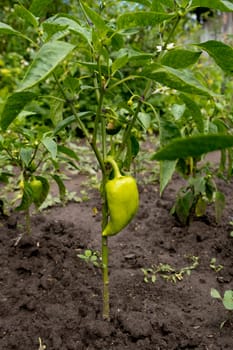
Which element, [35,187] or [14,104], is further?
[35,187]

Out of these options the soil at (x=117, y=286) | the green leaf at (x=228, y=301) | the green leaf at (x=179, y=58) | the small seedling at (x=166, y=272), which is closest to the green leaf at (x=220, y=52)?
the green leaf at (x=179, y=58)

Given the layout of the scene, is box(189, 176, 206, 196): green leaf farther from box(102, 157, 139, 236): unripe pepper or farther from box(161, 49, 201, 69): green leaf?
box(161, 49, 201, 69): green leaf

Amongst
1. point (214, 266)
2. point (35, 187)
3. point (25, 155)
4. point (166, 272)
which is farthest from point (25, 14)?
point (214, 266)

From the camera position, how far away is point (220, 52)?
92cm

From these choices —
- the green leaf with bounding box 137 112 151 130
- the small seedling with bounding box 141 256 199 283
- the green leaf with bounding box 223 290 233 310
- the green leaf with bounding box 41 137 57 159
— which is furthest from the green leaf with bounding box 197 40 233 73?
the small seedling with bounding box 141 256 199 283

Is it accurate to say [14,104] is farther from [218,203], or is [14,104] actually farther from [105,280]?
[218,203]

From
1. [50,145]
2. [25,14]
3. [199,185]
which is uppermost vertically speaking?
[25,14]

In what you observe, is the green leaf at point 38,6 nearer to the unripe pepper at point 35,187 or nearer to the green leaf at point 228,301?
the unripe pepper at point 35,187

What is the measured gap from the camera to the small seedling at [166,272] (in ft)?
5.09

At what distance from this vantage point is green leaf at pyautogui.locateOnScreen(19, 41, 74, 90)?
0.72 meters

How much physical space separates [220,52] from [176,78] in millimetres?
151

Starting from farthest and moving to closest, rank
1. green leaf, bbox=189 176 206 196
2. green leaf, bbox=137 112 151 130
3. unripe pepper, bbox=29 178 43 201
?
green leaf, bbox=189 176 206 196, unripe pepper, bbox=29 178 43 201, green leaf, bbox=137 112 151 130

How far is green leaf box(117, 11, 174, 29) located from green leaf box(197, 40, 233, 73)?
0.35 ft

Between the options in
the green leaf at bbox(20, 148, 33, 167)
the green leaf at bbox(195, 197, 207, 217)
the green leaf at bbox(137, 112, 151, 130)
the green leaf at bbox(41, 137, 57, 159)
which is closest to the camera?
the green leaf at bbox(41, 137, 57, 159)
